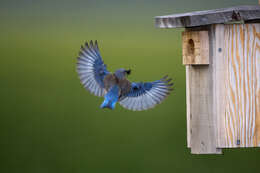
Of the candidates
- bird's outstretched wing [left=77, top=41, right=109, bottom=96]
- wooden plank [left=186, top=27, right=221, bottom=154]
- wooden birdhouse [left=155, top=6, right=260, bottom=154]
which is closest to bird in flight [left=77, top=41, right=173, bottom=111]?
bird's outstretched wing [left=77, top=41, right=109, bottom=96]

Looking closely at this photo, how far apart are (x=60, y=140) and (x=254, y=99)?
9.10 ft

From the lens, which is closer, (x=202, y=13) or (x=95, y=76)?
(x=202, y=13)

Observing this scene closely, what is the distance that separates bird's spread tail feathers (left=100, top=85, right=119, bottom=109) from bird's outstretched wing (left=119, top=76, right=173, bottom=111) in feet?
0.31

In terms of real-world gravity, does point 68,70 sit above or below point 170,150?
above

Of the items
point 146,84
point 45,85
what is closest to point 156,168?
point 45,85

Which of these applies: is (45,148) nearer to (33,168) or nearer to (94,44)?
(33,168)

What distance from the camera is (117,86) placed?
11.5 feet

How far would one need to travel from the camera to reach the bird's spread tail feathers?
3.34 metres

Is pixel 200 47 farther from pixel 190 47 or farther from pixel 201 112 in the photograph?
pixel 201 112

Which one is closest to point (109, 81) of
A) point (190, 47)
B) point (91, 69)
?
point (91, 69)

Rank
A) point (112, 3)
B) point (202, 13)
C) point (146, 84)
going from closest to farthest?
1. point (202, 13)
2. point (146, 84)
3. point (112, 3)

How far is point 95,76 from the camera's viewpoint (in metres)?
3.66

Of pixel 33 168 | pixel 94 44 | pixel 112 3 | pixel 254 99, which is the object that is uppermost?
pixel 112 3

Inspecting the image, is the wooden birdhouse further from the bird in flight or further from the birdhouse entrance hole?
the bird in flight
